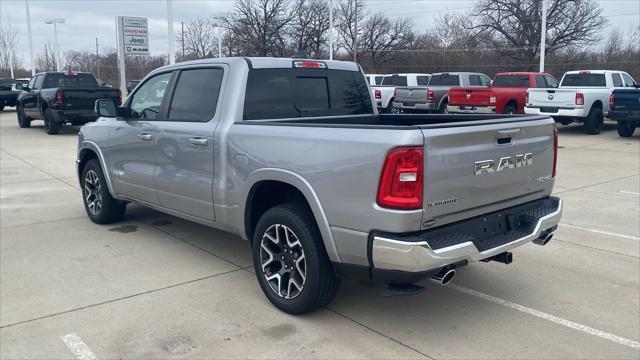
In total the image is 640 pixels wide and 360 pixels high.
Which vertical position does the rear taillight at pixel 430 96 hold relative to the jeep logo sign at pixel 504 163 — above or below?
above

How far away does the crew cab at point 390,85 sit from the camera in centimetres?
2211

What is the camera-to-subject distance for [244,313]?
4.17m

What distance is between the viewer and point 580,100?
16234mm

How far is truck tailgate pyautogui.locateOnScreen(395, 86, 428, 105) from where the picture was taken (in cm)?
2045

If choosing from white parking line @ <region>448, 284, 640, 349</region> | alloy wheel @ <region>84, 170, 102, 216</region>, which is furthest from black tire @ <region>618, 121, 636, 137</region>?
alloy wheel @ <region>84, 170, 102, 216</region>

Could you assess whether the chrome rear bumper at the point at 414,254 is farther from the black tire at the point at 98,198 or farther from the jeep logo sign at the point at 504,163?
the black tire at the point at 98,198

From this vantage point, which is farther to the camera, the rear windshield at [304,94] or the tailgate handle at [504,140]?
the rear windshield at [304,94]

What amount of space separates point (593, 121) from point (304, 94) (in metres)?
14.6

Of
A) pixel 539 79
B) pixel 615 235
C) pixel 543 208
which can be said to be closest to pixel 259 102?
pixel 543 208

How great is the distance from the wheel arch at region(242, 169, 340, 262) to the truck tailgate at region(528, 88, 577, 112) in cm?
1436

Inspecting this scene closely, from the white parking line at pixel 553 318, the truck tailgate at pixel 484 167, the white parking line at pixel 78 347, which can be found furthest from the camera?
the white parking line at pixel 553 318

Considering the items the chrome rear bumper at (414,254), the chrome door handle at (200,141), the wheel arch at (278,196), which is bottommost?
the chrome rear bumper at (414,254)

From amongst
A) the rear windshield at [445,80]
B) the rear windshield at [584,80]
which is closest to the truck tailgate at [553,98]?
the rear windshield at [584,80]

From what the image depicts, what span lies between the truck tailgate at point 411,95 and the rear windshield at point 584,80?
185 inches
